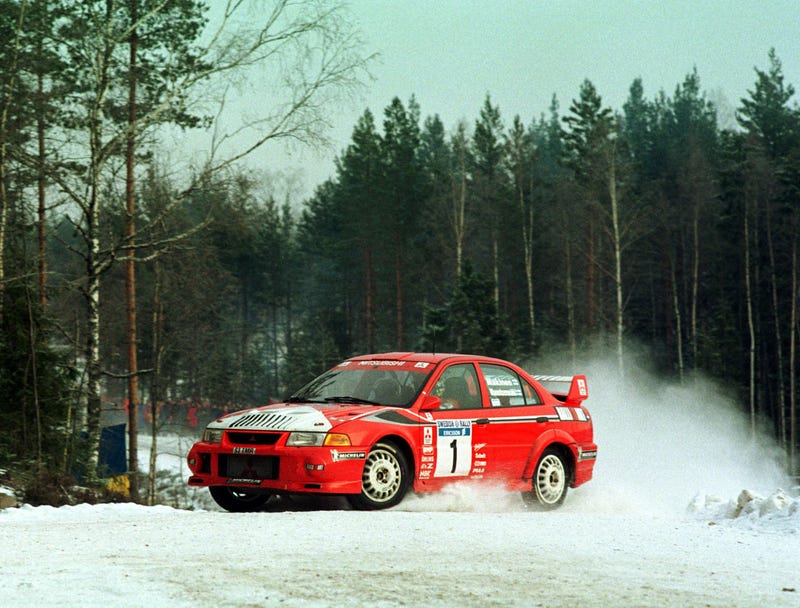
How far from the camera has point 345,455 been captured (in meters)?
9.68

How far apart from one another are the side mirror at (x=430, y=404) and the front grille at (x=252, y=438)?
1.57 meters

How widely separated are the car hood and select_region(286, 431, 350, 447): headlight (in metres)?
0.05

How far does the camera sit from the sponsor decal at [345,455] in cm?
962

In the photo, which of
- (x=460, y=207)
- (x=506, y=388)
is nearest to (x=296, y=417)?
(x=506, y=388)

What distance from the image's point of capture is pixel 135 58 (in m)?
17.9

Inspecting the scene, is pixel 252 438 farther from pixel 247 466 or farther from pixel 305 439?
pixel 305 439

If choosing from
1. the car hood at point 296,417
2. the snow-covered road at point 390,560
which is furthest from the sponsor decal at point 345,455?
the snow-covered road at point 390,560

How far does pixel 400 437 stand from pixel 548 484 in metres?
2.47

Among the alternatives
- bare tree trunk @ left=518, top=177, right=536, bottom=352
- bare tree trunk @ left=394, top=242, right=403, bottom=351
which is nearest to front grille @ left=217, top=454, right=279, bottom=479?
bare tree trunk @ left=394, top=242, right=403, bottom=351

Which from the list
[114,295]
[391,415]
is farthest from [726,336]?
[391,415]

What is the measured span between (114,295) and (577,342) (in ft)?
86.7

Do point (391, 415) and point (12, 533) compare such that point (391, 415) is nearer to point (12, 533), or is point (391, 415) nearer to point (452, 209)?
point (12, 533)

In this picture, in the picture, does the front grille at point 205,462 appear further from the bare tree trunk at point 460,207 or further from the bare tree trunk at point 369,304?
the bare tree trunk at point 369,304

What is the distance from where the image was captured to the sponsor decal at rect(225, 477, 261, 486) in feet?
32.3
